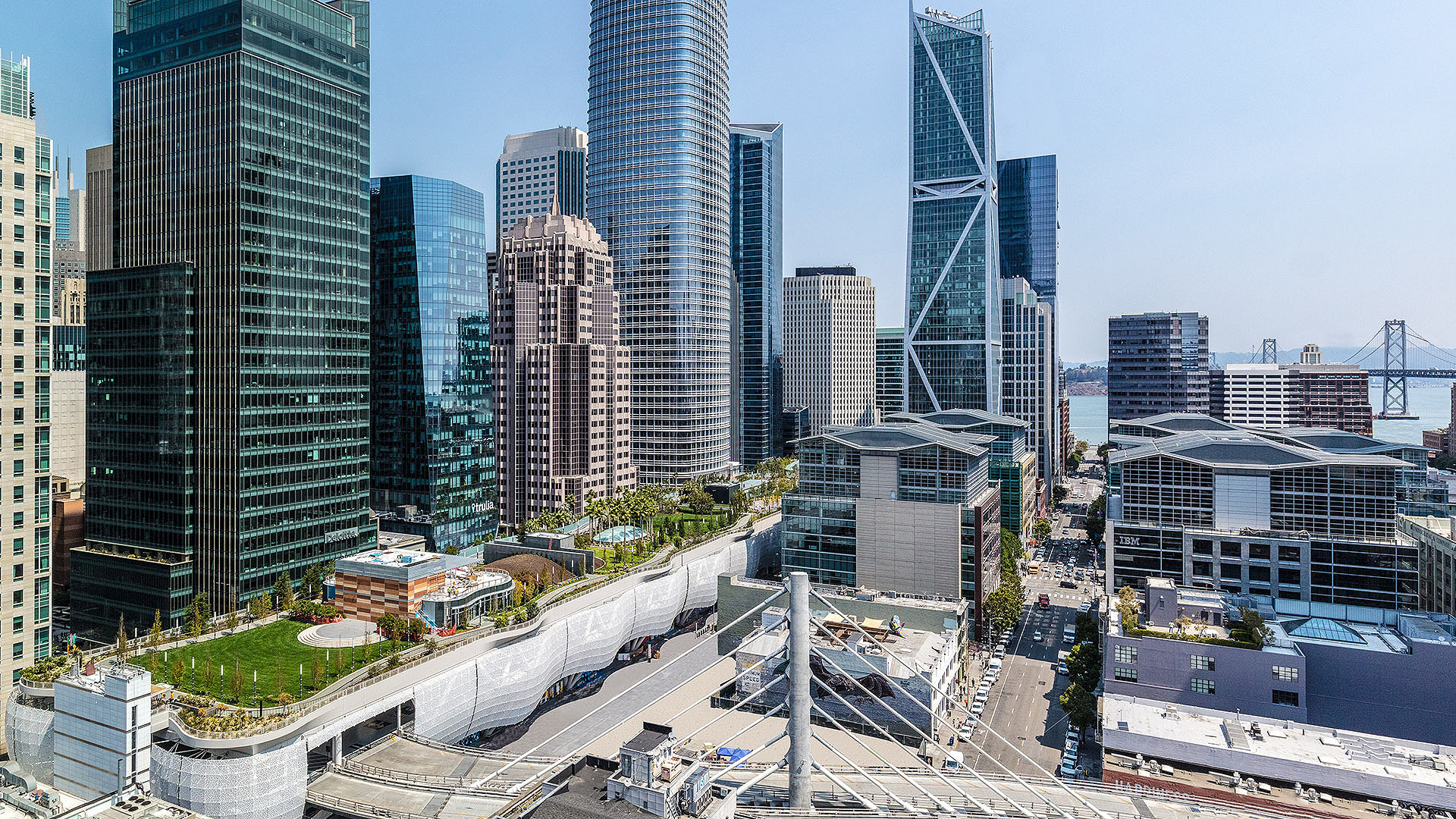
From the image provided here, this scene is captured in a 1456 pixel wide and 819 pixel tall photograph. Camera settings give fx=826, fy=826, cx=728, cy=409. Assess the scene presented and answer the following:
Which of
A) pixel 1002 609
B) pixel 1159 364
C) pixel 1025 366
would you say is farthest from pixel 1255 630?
pixel 1159 364

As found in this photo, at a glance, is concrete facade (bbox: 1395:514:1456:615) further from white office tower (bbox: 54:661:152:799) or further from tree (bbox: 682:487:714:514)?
white office tower (bbox: 54:661:152:799)

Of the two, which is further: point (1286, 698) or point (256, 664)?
point (256, 664)

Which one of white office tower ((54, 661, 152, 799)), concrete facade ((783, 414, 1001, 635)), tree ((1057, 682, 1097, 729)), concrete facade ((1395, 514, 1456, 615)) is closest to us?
white office tower ((54, 661, 152, 799))

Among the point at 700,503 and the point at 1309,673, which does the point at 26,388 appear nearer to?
the point at 700,503

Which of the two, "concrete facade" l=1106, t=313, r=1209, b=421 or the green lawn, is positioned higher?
"concrete facade" l=1106, t=313, r=1209, b=421

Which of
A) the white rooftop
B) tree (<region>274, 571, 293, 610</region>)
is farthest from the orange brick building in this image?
the white rooftop

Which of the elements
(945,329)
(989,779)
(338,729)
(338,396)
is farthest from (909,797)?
(945,329)
